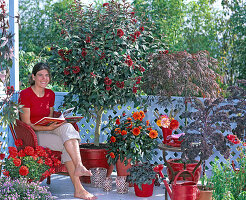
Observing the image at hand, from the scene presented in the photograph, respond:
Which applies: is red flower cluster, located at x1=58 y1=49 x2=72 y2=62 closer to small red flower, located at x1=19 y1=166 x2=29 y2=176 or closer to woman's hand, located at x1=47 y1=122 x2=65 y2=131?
woman's hand, located at x1=47 y1=122 x2=65 y2=131

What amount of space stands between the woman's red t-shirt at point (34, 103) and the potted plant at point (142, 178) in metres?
1.03

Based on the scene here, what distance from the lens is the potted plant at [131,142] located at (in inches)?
143

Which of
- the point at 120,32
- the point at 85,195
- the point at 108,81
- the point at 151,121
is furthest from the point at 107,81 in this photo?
the point at 85,195

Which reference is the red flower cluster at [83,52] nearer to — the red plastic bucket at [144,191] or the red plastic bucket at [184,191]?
the red plastic bucket at [144,191]

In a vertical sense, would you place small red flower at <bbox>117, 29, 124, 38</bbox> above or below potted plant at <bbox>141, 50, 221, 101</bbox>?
above

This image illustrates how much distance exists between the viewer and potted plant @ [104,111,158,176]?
11.9ft

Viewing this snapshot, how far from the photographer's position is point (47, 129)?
3.46 metres

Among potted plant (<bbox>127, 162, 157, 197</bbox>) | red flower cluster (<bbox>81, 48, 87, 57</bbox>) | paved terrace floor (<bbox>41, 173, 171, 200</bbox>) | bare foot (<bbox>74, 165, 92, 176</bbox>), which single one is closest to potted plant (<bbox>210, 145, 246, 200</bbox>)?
potted plant (<bbox>127, 162, 157, 197</bbox>)

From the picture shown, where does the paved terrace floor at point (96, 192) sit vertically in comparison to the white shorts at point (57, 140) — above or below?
below

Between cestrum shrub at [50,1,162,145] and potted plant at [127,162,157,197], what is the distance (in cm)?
79

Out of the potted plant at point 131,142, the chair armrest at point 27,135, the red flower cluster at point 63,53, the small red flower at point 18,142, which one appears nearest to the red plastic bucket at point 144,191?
the potted plant at point 131,142

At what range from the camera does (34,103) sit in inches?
140

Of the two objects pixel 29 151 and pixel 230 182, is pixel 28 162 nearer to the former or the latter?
pixel 29 151

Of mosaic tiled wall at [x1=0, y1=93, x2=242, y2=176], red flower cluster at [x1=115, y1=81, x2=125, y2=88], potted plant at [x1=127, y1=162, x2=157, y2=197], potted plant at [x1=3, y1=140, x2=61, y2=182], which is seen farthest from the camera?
mosaic tiled wall at [x1=0, y1=93, x2=242, y2=176]
